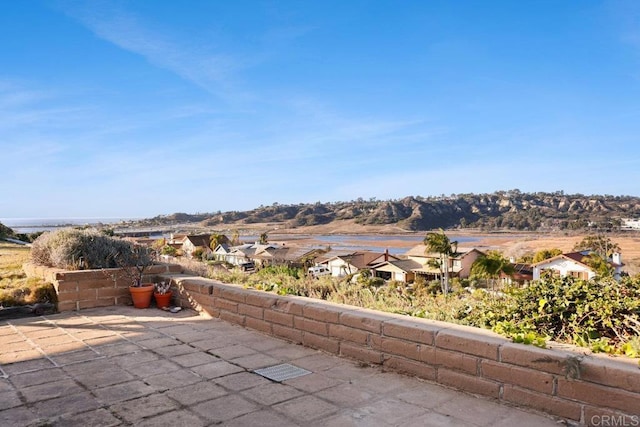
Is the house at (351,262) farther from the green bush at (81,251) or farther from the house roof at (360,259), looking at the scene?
the green bush at (81,251)

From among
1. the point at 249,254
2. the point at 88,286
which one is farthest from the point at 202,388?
the point at 249,254

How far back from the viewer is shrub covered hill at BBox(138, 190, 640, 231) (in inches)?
2800

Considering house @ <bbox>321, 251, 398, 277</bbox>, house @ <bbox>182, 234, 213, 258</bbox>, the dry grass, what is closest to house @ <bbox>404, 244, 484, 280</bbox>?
house @ <bbox>321, 251, 398, 277</bbox>

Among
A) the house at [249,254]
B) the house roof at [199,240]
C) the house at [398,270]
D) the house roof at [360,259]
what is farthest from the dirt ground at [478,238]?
the house at [249,254]

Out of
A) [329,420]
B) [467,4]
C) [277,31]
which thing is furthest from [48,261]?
[467,4]

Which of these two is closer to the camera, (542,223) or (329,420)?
(329,420)

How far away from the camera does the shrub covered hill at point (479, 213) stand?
71.1 m

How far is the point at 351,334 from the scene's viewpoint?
382 centimetres

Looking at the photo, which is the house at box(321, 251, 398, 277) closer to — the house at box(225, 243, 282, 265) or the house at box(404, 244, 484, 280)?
the house at box(404, 244, 484, 280)

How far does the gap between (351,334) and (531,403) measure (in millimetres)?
1527

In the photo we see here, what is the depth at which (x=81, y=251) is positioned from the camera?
680 centimetres

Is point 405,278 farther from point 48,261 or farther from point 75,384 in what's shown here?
point 75,384

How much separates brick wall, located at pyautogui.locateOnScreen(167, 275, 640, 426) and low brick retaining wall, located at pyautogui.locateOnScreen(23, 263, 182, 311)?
268 cm

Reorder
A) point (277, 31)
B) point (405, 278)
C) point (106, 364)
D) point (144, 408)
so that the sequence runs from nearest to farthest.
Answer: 1. point (144, 408)
2. point (106, 364)
3. point (277, 31)
4. point (405, 278)
